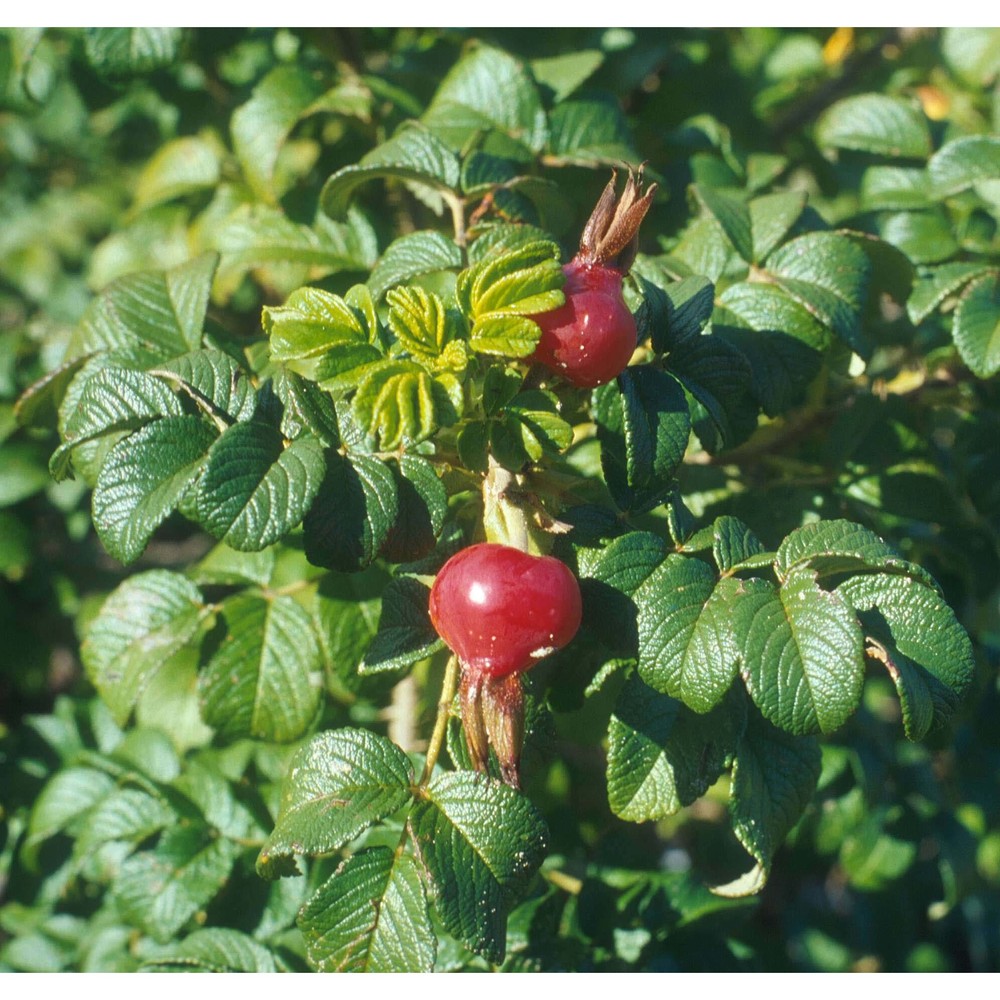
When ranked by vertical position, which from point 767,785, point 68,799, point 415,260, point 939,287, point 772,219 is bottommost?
point 68,799

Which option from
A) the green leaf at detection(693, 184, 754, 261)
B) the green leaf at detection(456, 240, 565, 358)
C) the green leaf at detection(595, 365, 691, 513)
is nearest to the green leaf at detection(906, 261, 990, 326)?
the green leaf at detection(693, 184, 754, 261)

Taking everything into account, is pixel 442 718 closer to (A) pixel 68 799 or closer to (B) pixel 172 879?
(B) pixel 172 879

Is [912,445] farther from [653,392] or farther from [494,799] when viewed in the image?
[494,799]

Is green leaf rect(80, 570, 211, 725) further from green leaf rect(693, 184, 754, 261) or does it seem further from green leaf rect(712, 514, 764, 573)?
green leaf rect(693, 184, 754, 261)

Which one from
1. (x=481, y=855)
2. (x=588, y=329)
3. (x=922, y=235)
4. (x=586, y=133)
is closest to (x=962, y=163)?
(x=922, y=235)

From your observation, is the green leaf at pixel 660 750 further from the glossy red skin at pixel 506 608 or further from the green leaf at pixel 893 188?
the green leaf at pixel 893 188

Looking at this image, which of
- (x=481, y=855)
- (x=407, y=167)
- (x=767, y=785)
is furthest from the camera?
(x=407, y=167)
